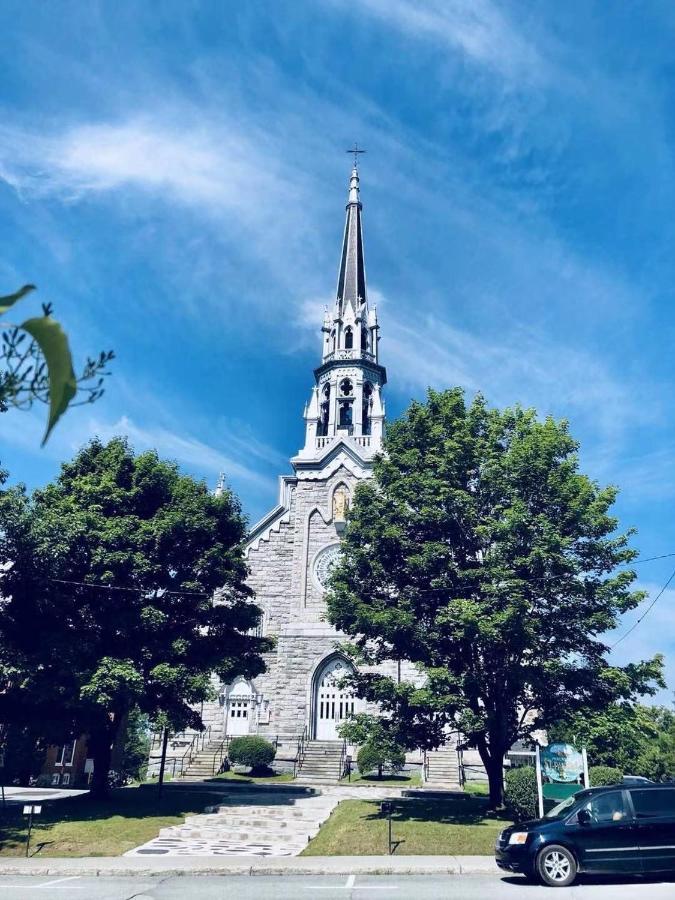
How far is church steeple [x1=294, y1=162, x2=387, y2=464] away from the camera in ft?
133

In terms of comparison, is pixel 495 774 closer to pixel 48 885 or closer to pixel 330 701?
pixel 48 885

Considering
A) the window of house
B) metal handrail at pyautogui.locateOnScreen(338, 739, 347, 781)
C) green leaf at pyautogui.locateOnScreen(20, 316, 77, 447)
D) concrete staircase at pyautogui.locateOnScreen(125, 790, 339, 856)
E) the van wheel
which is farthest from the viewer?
the window of house

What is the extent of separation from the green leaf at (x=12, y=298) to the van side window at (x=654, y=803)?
1247 cm

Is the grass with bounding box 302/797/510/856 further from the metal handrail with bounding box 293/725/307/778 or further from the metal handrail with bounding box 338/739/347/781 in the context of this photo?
the metal handrail with bounding box 293/725/307/778

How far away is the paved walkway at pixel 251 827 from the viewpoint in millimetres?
14930

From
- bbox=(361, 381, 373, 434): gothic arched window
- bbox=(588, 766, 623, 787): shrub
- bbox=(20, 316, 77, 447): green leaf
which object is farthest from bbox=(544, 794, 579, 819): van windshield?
bbox=(361, 381, 373, 434): gothic arched window

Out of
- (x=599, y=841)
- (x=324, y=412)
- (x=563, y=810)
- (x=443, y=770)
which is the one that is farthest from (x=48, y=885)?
(x=324, y=412)

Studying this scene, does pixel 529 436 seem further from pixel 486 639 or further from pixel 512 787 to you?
pixel 512 787

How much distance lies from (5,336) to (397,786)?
26.9 metres

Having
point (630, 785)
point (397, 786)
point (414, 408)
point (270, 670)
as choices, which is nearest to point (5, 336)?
point (630, 785)

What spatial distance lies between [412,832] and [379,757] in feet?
14.8

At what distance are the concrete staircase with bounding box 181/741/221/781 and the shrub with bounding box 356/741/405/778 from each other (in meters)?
6.73

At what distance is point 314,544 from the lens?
3800 centimetres

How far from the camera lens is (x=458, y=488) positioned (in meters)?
20.3
